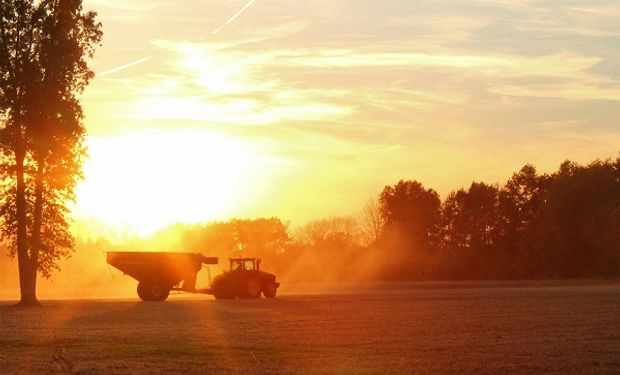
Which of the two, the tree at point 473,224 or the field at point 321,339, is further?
the tree at point 473,224

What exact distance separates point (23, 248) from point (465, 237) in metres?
87.6

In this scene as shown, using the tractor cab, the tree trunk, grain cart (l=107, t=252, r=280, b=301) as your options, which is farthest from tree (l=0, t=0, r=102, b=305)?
the tractor cab

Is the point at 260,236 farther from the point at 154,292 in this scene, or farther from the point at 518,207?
the point at 154,292

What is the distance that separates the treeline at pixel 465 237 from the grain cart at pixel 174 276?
57.9m

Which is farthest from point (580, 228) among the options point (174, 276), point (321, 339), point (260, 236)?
point (321, 339)

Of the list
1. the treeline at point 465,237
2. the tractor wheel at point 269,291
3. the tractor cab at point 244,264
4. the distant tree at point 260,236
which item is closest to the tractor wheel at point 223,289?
the tractor cab at point 244,264

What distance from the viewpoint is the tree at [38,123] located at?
4678 cm

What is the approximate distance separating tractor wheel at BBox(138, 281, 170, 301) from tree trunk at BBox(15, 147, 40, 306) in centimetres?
638

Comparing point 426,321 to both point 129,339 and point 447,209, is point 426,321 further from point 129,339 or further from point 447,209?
point 447,209

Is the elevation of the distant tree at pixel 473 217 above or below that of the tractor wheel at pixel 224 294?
above

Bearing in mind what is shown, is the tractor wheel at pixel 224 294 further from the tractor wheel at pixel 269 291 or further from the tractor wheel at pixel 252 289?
the tractor wheel at pixel 269 291

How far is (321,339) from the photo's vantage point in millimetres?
25609

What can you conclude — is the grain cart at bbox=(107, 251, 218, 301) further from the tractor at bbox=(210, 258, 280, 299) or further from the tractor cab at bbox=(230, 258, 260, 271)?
the tractor cab at bbox=(230, 258, 260, 271)

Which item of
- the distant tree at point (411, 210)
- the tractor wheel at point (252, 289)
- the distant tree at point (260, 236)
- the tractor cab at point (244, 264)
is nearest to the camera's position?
the tractor wheel at point (252, 289)
